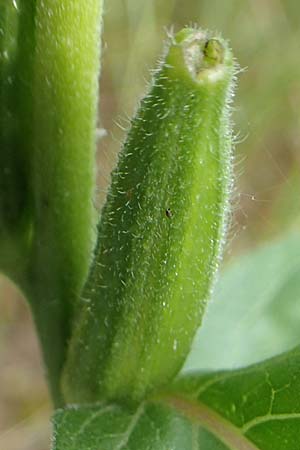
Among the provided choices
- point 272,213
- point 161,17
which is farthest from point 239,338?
point 161,17

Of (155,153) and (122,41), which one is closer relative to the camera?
(155,153)

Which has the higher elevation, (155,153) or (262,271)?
(155,153)

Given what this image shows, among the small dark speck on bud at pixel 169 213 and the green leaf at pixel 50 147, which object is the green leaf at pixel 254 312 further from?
the small dark speck on bud at pixel 169 213

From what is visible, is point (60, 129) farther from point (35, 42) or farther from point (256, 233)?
point (256, 233)

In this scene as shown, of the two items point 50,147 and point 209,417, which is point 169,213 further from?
point 209,417

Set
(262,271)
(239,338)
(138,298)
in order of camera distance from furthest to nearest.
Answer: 1. (262,271)
2. (239,338)
3. (138,298)

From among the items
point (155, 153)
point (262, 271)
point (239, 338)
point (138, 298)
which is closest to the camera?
point (155, 153)

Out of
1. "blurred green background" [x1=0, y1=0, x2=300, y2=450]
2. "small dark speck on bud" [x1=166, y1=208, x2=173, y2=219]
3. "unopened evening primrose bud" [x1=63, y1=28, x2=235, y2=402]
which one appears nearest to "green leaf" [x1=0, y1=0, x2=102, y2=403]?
"unopened evening primrose bud" [x1=63, y1=28, x2=235, y2=402]

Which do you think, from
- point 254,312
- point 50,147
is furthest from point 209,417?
point 254,312
